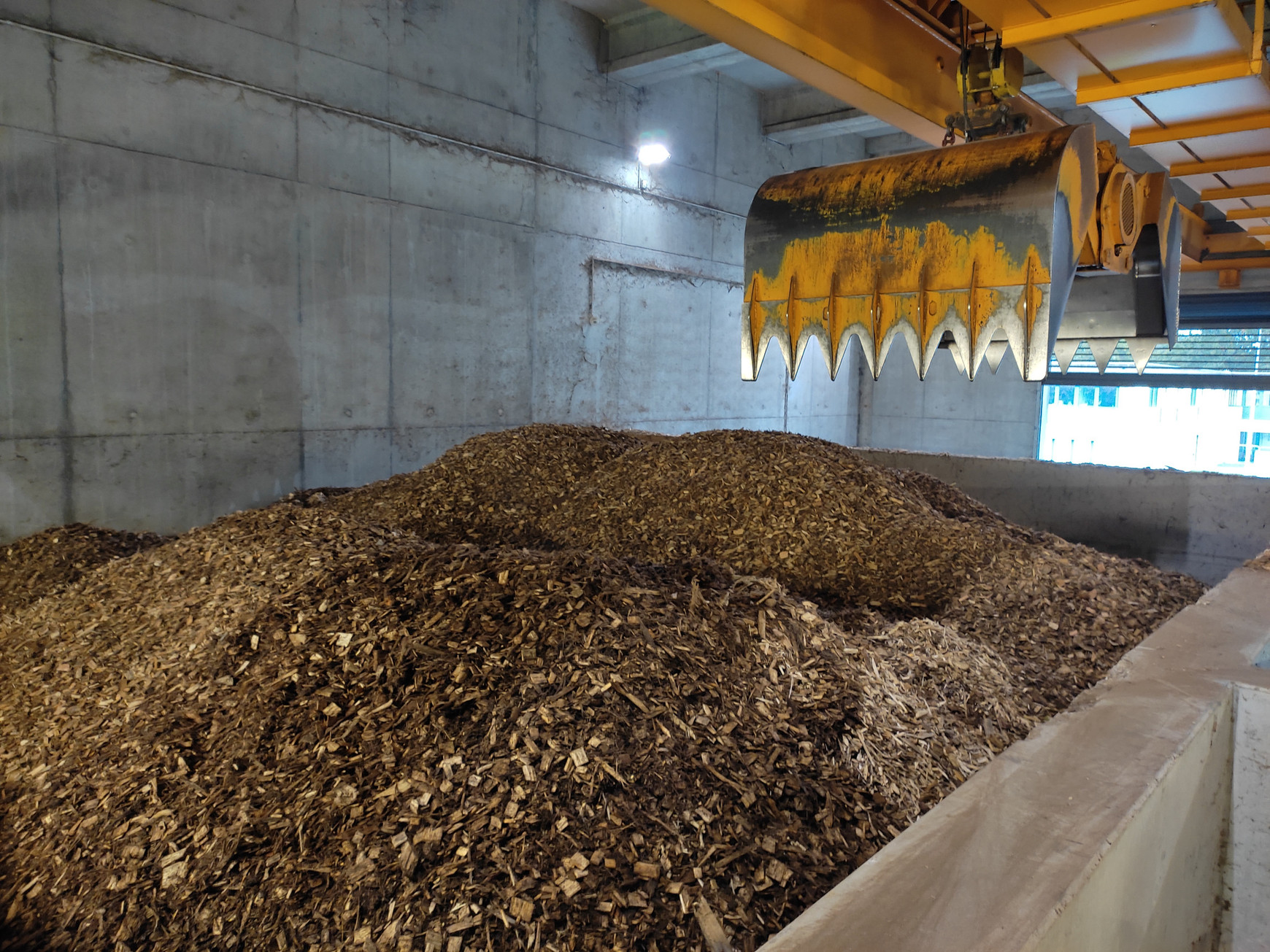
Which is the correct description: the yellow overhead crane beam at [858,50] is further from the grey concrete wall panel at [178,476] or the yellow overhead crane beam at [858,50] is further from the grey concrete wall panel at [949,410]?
the grey concrete wall panel at [949,410]

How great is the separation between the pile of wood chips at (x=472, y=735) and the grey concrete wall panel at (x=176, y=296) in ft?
7.34

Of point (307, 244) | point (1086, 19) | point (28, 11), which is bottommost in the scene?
point (307, 244)

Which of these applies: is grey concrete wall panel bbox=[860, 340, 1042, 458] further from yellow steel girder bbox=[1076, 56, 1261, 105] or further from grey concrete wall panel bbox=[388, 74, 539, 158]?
yellow steel girder bbox=[1076, 56, 1261, 105]

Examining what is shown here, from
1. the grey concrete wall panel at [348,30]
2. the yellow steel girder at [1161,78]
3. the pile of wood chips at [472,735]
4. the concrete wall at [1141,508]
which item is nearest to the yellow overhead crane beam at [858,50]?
the yellow steel girder at [1161,78]

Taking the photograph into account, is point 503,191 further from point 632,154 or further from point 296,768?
point 296,768

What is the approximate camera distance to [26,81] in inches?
207

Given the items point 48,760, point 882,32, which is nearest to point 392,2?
point 882,32

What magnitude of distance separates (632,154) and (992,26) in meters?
6.94

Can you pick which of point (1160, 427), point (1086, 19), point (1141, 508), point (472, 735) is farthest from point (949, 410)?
point (472, 735)

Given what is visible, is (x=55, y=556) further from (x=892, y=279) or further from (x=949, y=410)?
(x=949, y=410)

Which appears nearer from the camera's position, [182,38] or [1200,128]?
[1200,128]

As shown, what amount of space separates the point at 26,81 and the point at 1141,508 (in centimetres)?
861

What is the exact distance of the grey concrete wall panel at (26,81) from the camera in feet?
16.9

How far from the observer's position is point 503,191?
8258mm
